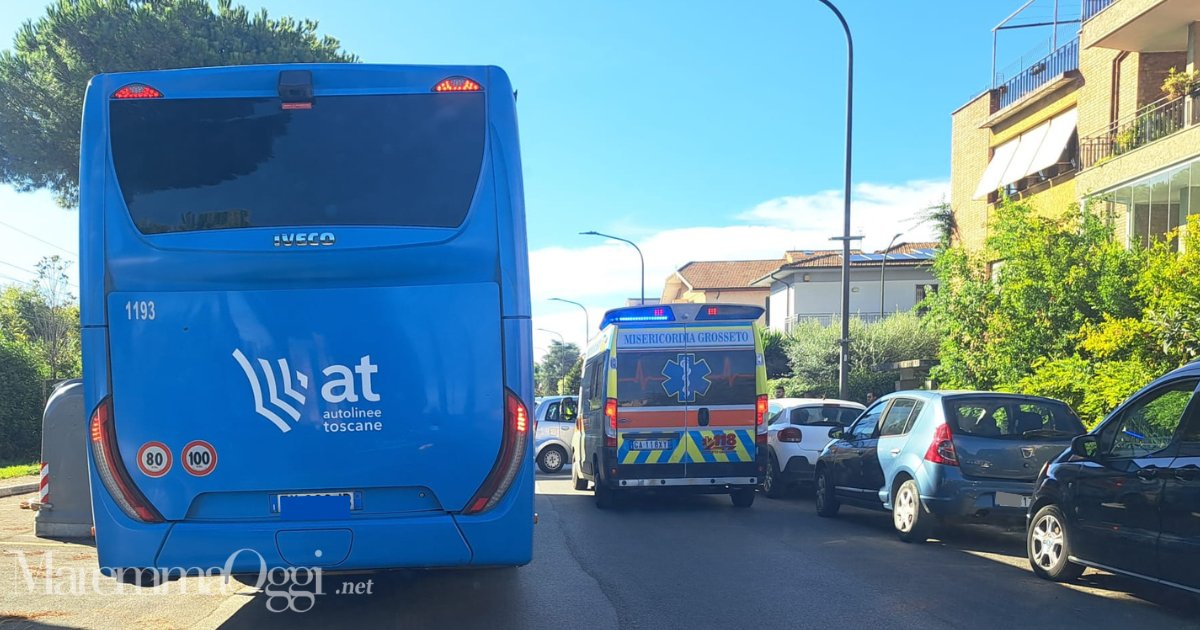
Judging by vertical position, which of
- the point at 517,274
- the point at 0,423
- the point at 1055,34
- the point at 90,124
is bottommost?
the point at 0,423

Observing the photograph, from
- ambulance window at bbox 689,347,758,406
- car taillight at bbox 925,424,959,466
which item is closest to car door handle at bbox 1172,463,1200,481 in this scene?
car taillight at bbox 925,424,959,466

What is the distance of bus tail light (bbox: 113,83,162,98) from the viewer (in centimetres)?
536

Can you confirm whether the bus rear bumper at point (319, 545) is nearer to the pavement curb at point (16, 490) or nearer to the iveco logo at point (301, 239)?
the iveco logo at point (301, 239)

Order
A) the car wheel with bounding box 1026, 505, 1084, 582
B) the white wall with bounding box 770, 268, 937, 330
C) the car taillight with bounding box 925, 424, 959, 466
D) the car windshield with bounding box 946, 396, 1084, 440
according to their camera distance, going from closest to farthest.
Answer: the car wheel with bounding box 1026, 505, 1084, 582, the car taillight with bounding box 925, 424, 959, 466, the car windshield with bounding box 946, 396, 1084, 440, the white wall with bounding box 770, 268, 937, 330

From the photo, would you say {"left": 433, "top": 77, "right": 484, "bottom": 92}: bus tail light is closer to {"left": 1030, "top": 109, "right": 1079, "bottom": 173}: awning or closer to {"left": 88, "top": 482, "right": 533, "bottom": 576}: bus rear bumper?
{"left": 88, "top": 482, "right": 533, "bottom": 576}: bus rear bumper

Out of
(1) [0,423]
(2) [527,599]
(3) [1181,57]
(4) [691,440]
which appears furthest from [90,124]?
(3) [1181,57]

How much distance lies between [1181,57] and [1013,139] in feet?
18.7

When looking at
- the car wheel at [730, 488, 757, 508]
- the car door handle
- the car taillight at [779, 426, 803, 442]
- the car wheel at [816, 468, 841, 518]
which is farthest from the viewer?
the car taillight at [779, 426, 803, 442]

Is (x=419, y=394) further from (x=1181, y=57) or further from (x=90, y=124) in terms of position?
(x=1181, y=57)

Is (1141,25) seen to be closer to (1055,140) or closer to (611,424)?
(1055,140)

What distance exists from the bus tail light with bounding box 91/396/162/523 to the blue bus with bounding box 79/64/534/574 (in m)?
0.01

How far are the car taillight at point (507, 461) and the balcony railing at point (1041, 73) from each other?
21211mm

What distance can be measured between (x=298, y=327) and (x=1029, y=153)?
22.5 metres

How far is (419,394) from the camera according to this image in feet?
17.3
